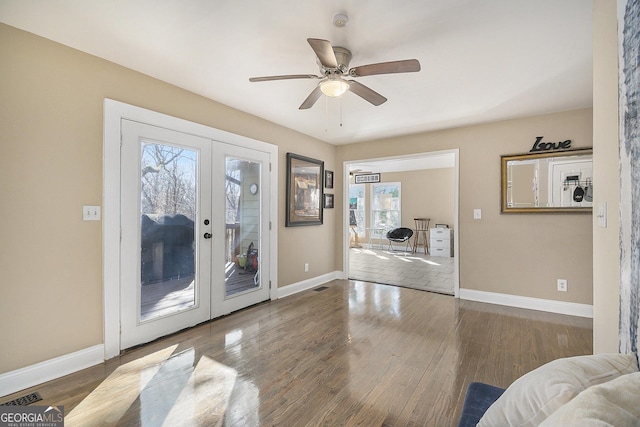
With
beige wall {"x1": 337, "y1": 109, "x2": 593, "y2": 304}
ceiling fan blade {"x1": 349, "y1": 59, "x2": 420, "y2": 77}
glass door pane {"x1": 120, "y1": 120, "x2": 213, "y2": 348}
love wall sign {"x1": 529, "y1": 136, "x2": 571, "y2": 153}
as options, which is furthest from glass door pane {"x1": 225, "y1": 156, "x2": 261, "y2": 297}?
love wall sign {"x1": 529, "y1": 136, "x2": 571, "y2": 153}

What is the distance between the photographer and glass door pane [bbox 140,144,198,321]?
105 inches

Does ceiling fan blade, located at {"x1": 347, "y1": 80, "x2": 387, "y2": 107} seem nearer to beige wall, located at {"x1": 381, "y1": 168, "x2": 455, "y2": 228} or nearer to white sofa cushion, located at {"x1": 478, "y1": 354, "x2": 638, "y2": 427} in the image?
white sofa cushion, located at {"x1": 478, "y1": 354, "x2": 638, "y2": 427}

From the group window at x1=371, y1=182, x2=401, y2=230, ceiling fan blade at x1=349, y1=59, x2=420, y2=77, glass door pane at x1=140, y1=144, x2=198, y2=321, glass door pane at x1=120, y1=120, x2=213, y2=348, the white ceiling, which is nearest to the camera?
the white ceiling

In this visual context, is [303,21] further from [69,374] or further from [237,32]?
[69,374]

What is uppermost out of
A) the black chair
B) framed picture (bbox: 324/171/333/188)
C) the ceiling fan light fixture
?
the ceiling fan light fixture

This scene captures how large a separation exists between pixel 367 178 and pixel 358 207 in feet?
4.27

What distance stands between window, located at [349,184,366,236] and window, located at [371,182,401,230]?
1.32 ft

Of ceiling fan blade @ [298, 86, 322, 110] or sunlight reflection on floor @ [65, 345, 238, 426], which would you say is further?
ceiling fan blade @ [298, 86, 322, 110]

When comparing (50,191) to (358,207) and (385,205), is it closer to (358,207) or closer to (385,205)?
(385,205)

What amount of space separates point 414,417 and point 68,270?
2725 mm

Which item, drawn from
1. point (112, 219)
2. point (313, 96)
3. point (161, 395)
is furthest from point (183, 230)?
point (313, 96)

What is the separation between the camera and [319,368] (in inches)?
87.6

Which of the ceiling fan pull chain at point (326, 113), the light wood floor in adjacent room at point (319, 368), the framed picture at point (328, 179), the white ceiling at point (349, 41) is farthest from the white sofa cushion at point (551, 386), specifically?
the framed picture at point (328, 179)

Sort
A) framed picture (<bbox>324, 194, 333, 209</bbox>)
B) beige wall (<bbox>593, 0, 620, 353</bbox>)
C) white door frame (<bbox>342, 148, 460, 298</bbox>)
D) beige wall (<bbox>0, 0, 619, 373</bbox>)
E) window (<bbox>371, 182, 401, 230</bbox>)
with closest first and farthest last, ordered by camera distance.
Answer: beige wall (<bbox>593, 0, 620, 353</bbox>)
beige wall (<bbox>0, 0, 619, 373</bbox>)
white door frame (<bbox>342, 148, 460, 298</bbox>)
framed picture (<bbox>324, 194, 333, 209</bbox>)
window (<bbox>371, 182, 401, 230</bbox>)
